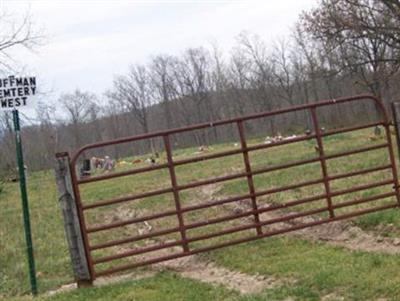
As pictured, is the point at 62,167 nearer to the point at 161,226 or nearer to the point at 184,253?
the point at 184,253

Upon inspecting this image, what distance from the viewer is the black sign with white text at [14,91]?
8.17m

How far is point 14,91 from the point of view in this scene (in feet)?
26.9

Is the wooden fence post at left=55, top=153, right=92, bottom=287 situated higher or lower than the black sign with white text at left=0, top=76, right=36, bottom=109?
lower

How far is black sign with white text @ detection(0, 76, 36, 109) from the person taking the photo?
817 cm

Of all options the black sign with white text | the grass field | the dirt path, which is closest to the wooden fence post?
the grass field

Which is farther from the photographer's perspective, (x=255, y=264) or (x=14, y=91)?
(x=14, y=91)

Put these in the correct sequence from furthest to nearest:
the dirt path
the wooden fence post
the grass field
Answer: the wooden fence post → the dirt path → the grass field

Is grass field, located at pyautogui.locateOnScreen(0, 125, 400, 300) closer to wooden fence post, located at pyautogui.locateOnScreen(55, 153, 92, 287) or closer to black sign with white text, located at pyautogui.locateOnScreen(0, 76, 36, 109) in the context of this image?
wooden fence post, located at pyautogui.locateOnScreen(55, 153, 92, 287)

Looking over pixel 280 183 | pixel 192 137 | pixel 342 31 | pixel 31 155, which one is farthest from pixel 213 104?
pixel 280 183

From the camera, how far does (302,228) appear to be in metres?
8.98

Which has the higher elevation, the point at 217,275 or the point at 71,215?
the point at 71,215

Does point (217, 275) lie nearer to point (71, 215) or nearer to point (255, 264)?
point (255, 264)

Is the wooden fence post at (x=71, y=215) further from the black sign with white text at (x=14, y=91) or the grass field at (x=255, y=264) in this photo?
the black sign with white text at (x=14, y=91)

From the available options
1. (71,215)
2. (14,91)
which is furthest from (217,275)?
(14,91)
